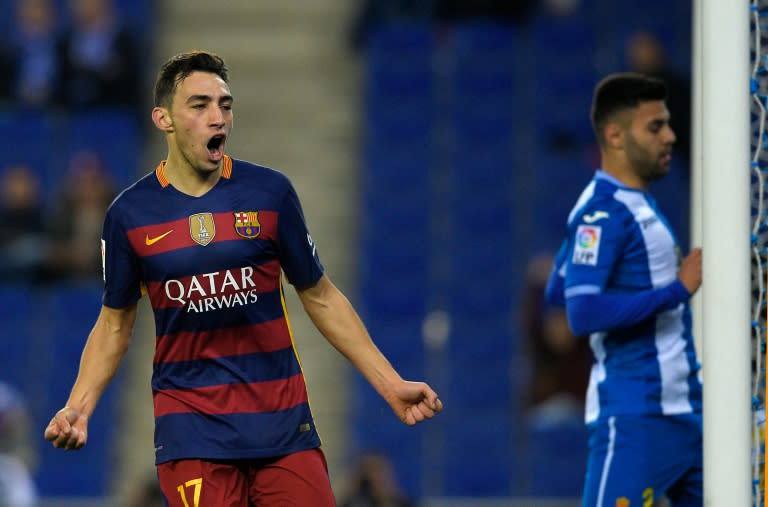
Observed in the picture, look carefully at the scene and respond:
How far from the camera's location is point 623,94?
5246 millimetres

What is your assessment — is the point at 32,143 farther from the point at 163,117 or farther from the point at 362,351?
the point at 362,351

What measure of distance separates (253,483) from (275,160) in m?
9.51

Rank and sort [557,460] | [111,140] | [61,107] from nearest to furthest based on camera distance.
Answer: [557,460] < [111,140] < [61,107]

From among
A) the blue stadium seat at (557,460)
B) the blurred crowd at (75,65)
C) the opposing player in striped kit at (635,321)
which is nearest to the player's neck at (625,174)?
the opposing player in striped kit at (635,321)

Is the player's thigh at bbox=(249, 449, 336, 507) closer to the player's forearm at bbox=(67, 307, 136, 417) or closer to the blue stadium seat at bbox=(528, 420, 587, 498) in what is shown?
the player's forearm at bbox=(67, 307, 136, 417)

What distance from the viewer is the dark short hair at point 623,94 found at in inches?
206

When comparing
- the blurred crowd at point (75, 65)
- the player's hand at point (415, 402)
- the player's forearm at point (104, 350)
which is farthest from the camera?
the blurred crowd at point (75, 65)

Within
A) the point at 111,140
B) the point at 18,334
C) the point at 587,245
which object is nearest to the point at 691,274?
the point at 587,245

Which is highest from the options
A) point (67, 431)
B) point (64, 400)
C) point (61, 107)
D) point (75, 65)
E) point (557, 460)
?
point (75, 65)

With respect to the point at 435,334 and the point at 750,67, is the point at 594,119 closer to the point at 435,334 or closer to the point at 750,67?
the point at 750,67

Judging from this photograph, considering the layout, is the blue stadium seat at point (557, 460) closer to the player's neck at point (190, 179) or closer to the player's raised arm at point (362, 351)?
the player's raised arm at point (362, 351)

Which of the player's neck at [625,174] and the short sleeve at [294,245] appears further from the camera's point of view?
the player's neck at [625,174]

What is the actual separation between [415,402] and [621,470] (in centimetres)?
94

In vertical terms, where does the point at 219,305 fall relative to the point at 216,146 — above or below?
below
